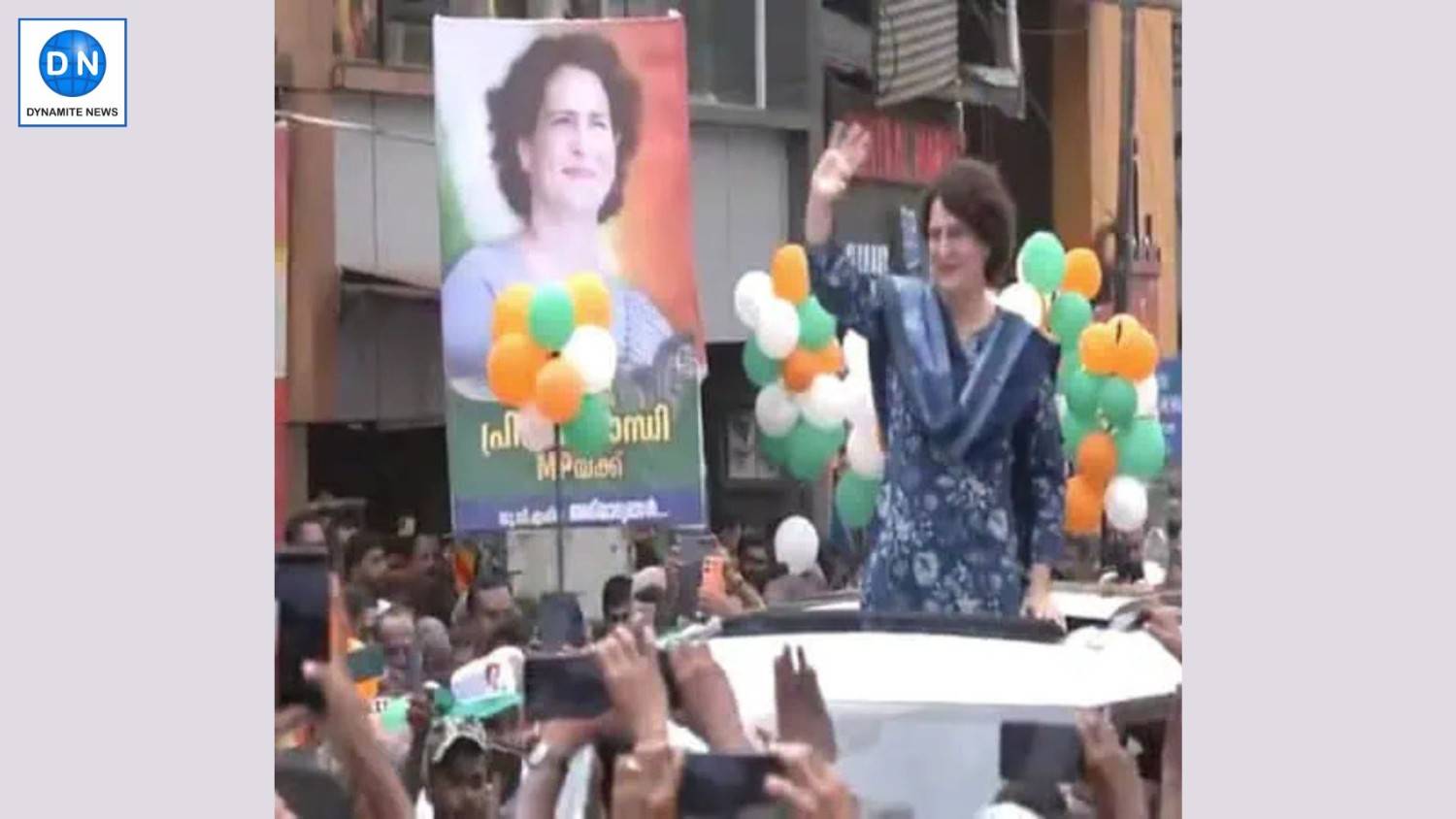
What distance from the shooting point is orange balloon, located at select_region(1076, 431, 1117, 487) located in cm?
388

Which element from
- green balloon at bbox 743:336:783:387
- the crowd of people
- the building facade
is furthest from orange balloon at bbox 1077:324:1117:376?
the building facade

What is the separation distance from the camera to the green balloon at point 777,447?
14.0ft

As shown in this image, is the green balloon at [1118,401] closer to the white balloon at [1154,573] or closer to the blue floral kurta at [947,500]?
the white balloon at [1154,573]

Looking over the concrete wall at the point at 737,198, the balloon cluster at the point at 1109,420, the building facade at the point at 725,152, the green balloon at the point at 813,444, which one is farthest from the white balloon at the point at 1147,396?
the concrete wall at the point at 737,198

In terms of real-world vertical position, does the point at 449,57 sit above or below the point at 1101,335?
above

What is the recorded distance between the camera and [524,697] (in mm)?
2709

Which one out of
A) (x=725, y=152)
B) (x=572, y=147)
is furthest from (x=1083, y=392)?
(x=725, y=152)

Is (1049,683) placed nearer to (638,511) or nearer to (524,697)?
(524,697)

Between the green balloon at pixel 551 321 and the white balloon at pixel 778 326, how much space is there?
4.39 ft

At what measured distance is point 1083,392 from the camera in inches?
152

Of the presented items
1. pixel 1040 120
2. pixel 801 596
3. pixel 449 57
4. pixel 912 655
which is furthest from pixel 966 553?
pixel 1040 120

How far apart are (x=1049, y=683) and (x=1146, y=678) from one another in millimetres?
102

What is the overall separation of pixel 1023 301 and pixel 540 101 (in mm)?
2869

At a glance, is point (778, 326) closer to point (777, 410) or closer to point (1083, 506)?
point (777, 410)
